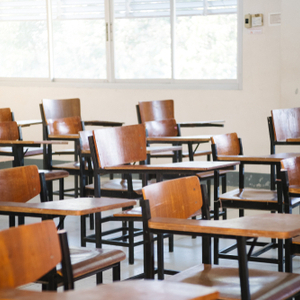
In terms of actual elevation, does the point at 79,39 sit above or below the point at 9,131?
above

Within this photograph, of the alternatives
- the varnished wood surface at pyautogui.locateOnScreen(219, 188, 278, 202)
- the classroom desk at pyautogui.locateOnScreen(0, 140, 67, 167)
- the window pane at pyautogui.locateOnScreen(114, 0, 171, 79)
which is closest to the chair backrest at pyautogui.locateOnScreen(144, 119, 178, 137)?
the classroom desk at pyautogui.locateOnScreen(0, 140, 67, 167)

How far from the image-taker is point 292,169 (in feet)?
8.95

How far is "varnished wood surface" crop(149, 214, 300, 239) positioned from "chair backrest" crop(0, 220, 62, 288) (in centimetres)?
43

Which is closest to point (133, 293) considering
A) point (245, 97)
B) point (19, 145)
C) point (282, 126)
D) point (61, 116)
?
point (19, 145)

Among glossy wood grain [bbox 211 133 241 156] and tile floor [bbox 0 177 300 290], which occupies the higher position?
glossy wood grain [bbox 211 133 241 156]

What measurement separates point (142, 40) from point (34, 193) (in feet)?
14.5

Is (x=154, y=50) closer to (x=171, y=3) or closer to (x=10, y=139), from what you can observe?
(x=171, y=3)

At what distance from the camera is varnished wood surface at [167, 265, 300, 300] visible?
1708mm

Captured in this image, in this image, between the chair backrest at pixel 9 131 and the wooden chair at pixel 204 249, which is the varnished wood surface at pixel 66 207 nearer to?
the wooden chair at pixel 204 249

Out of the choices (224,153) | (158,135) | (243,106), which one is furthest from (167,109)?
(224,153)

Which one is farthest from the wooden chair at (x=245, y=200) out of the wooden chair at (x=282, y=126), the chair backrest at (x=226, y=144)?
the wooden chair at (x=282, y=126)

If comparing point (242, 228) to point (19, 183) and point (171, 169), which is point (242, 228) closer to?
point (19, 183)

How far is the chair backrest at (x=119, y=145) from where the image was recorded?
3.09 m

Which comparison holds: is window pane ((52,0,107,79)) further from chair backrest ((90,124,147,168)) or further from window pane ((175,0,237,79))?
chair backrest ((90,124,147,168))
